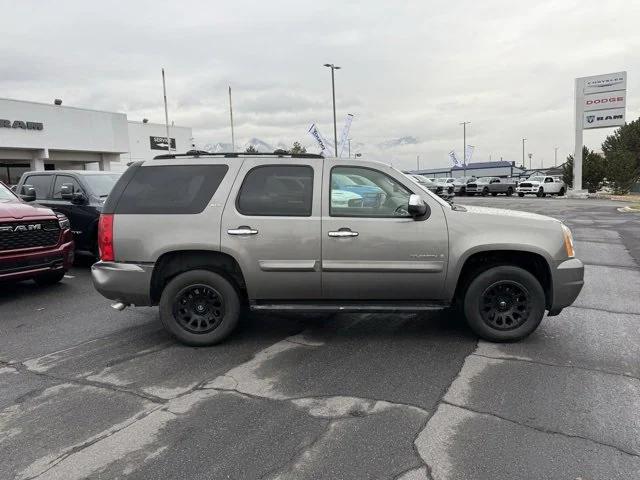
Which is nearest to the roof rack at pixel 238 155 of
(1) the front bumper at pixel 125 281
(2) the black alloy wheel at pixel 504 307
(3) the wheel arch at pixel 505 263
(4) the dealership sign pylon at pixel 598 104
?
(1) the front bumper at pixel 125 281

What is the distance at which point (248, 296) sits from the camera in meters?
5.00

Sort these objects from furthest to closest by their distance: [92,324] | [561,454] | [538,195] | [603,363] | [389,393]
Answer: [538,195]
[92,324]
[603,363]
[389,393]
[561,454]

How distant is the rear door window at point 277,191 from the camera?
4.91 meters

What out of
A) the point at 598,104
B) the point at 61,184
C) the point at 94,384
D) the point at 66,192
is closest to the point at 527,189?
the point at 598,104

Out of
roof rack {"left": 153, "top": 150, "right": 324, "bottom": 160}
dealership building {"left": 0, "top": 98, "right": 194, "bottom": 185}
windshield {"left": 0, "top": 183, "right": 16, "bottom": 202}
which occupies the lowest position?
windshield {"left": 0, "top": 183, "right": 16, "bottom": 202}

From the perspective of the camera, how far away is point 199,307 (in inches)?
200

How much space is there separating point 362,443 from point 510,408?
1199mm

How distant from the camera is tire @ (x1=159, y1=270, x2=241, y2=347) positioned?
4.98 meters

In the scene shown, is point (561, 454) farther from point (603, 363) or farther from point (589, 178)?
point (589, 178)

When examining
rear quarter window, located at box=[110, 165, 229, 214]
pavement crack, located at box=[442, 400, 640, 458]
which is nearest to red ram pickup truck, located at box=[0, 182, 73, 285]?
rear quarter window, located at box=[110, 165, 229, 214]

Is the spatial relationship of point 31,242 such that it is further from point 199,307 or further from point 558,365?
point 558,365

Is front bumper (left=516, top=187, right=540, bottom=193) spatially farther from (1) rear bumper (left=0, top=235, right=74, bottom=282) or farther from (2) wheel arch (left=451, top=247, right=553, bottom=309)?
(1) rear bumper (left=0, top=235, right=74, bottom=282)

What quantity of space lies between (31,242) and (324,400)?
543 cm

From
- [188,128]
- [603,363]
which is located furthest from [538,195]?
[603,363]
